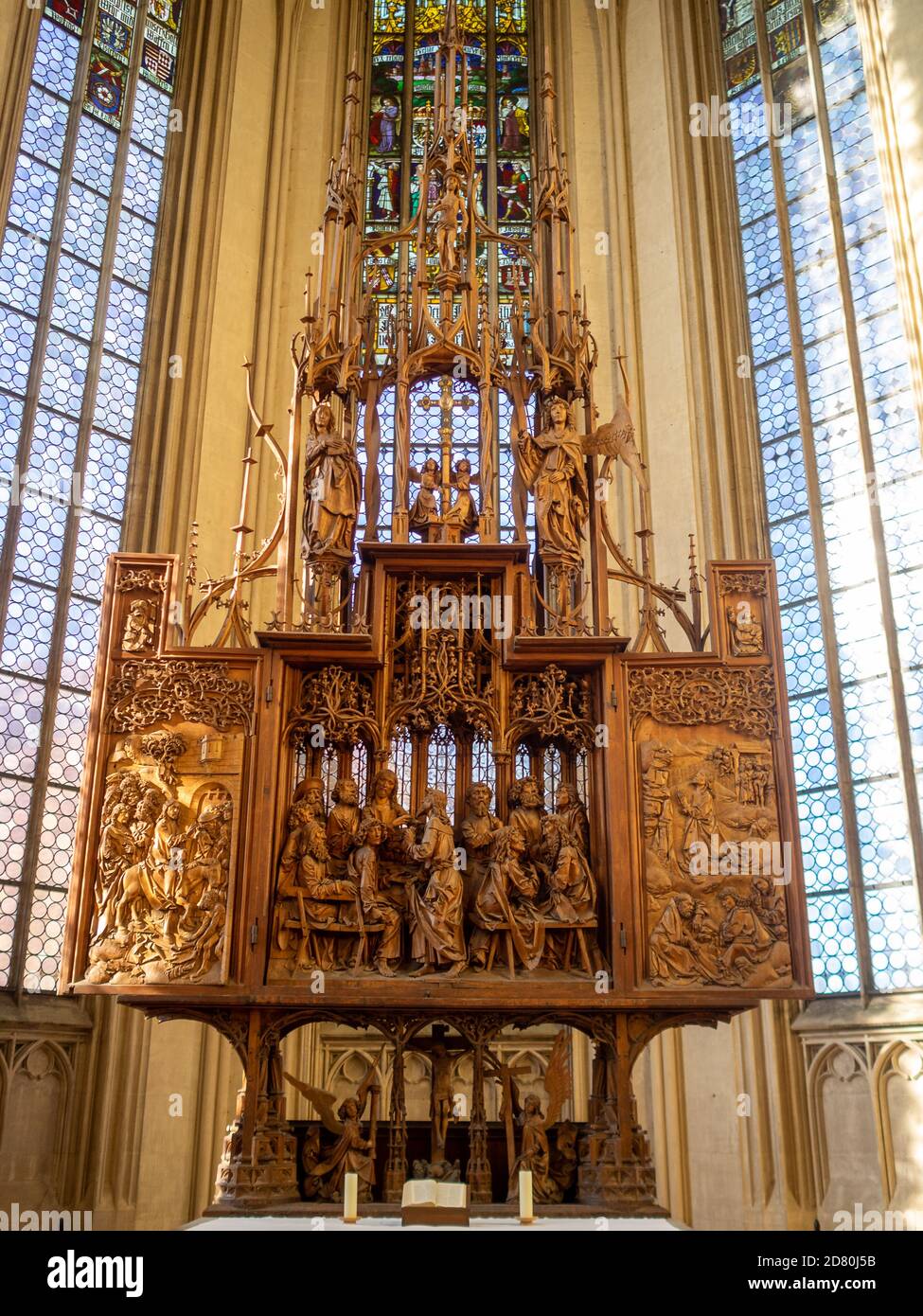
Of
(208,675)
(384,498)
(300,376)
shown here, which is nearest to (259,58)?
(384,498)

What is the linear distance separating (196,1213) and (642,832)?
5886 mm

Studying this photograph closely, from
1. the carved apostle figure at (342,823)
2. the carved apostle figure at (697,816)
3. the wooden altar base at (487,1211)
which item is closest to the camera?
the wooden altar base at (487,1211)

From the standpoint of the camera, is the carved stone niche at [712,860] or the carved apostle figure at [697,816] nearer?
Answer: the carved stone niche at [712,860]

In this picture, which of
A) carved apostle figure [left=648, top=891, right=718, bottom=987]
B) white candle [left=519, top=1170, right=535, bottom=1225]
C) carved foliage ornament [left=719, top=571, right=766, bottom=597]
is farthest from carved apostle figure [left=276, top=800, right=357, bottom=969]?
carved foliage ornament [left=719, top=571, right=766, bottom=597]

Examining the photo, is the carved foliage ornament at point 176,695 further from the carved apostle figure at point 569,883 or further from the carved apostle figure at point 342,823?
the carved apostle figure at point 569,883

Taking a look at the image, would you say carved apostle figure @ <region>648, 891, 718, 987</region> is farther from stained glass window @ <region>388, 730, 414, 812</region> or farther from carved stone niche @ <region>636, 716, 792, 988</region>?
stained glass window @ <region>388, 730, 414, 812</region>

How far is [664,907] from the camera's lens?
284 inches

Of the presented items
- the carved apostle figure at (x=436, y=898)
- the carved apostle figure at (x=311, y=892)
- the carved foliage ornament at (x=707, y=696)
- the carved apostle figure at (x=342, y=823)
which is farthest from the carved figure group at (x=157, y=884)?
the carved foliage ornament at (x=707, y=696)

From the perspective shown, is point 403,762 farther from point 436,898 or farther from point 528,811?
point 436,898

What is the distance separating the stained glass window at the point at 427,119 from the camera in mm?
14609

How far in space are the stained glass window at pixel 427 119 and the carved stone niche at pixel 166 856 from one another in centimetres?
724

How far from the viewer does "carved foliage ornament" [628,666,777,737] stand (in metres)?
7.57

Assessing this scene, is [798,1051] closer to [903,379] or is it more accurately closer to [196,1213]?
[196,1213]
